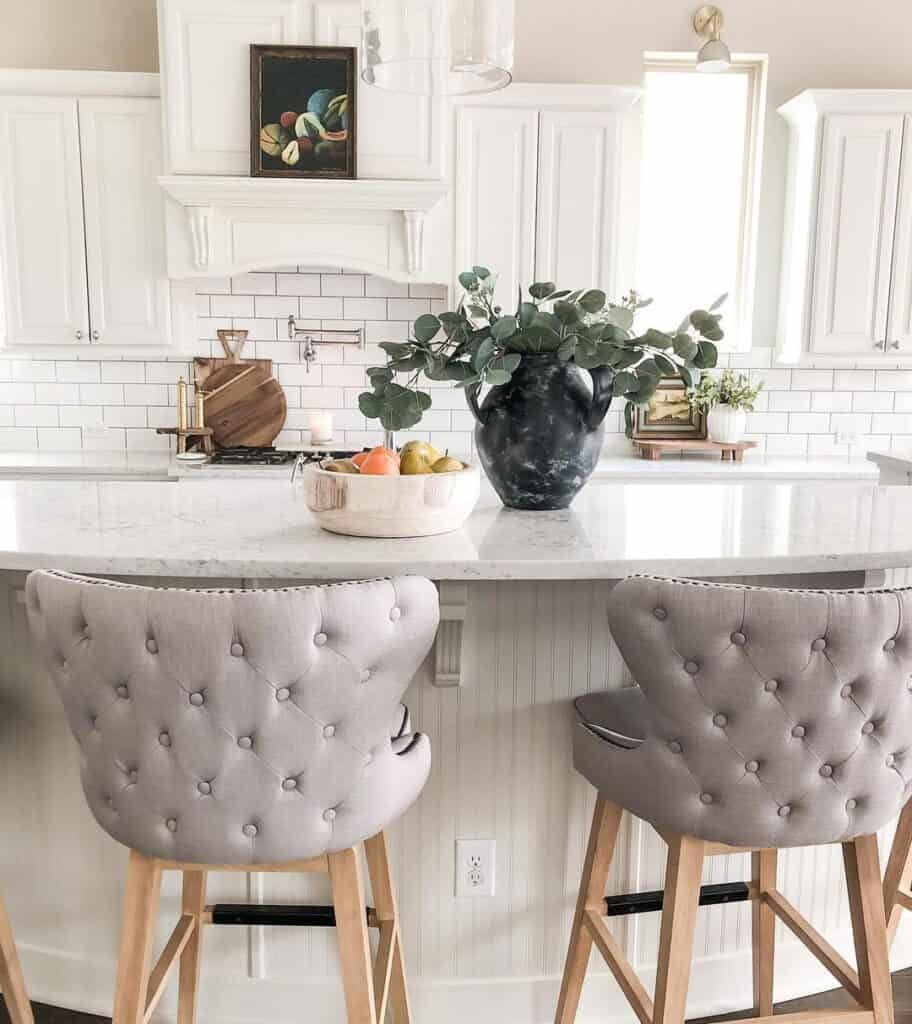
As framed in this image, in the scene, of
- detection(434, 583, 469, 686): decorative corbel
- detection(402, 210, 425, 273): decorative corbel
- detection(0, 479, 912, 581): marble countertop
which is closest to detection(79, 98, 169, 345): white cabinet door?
detection(402, 210, 425, 273): decorative corbel

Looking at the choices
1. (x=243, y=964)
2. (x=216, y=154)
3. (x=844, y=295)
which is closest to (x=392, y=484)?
(x=243, y=964)

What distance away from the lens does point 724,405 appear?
13.3ft

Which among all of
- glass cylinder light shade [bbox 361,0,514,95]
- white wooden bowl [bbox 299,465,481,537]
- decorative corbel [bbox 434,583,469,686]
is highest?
glass cylinder light shade [bbox 361,0,514,95]

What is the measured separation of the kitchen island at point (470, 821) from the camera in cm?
185

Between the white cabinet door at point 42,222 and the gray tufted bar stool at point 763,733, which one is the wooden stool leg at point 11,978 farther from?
the white cabinet door at point 42,222

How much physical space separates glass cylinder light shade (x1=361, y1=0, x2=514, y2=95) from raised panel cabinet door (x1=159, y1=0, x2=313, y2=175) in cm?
211

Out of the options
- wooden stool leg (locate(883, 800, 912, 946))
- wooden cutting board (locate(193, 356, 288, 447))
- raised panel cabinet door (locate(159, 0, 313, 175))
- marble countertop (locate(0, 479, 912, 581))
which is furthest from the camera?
wooden cutting board (locate(193, 356, 288, 447))

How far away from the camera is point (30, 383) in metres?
4.25

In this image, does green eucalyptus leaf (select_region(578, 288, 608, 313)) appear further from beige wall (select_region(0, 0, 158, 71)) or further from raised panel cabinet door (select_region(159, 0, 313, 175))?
beige wall (select_region(0, 0, 158, 71))

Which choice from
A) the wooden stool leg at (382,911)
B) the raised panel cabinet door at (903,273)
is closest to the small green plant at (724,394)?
Answer: the raised panel cabinet door at (903,273)

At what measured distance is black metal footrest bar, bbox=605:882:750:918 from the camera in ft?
5.90

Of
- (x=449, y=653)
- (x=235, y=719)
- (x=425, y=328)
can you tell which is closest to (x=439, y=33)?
(x=425, y=328)

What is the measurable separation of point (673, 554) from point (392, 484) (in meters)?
0.49

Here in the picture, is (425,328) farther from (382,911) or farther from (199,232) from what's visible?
(199,232)
